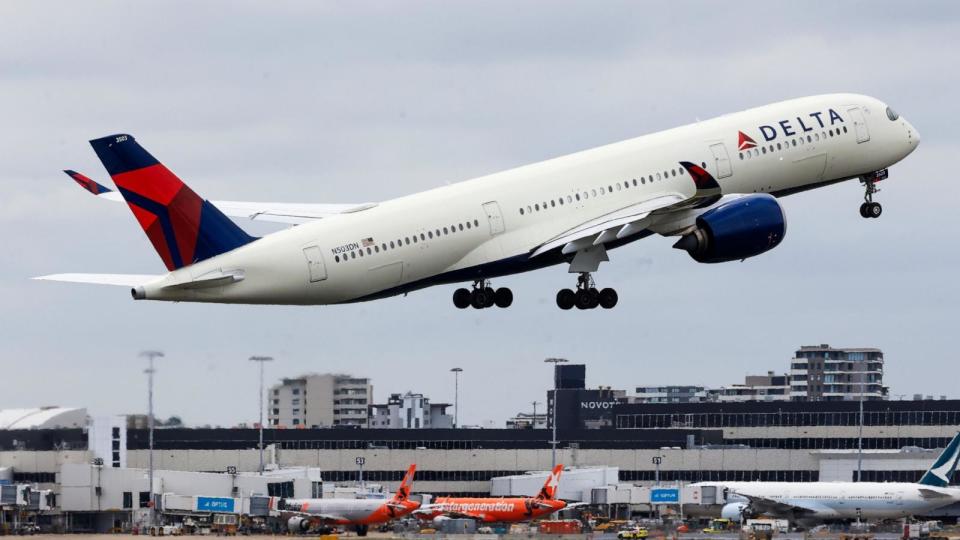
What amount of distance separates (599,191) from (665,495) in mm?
50818

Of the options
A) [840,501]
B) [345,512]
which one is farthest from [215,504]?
[840,501]

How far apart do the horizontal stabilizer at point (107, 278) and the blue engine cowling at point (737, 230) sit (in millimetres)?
20411

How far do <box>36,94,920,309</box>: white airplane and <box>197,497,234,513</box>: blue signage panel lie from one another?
3336cm

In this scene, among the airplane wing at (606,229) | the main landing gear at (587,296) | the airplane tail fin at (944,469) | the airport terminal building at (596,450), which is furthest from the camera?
the airport terminal building at (596,450)

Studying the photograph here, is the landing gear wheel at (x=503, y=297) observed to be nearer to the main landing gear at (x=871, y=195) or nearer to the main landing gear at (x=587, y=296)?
the main landing gear at (x=587, y=296)

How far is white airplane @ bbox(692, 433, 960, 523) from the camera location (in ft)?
356

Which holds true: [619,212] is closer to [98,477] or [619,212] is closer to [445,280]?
[445,280]

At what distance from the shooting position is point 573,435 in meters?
148

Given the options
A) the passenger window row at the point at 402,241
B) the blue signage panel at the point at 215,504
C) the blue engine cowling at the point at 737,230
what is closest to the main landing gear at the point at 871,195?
the blue engine cowling at the point at 737,230

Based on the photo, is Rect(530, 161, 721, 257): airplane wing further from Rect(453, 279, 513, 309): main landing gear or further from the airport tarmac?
the airport tarmac

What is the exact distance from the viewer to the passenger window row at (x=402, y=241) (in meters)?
65.0

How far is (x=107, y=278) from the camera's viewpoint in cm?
6359

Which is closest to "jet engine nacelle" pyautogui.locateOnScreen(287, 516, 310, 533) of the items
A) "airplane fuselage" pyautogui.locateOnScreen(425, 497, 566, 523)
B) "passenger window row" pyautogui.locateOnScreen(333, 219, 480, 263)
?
"airplane fuselage" pyautogui.locateOnScreen(425, 497, 566, 523)

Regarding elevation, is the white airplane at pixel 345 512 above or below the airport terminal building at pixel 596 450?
below
